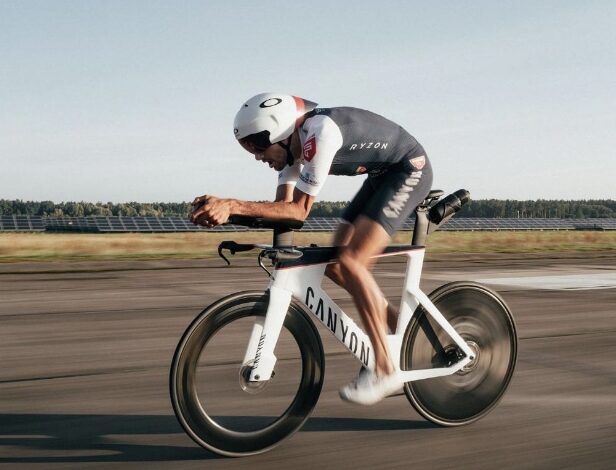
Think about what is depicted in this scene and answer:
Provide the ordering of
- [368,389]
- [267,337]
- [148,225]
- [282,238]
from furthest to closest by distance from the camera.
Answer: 1. [148,225]
2. [368,389]
3. [282,238]
4. [267,337]

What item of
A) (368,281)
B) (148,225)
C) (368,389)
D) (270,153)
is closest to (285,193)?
(270,153)

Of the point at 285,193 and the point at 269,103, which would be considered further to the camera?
the point at 285,193

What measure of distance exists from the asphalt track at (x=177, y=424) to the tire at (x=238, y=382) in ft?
0.41

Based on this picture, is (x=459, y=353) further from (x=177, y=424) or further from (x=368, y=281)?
(x=177, y=424)

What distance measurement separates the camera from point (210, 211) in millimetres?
3541

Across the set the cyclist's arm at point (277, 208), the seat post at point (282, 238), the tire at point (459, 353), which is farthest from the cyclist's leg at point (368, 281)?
the cyclist's arm at point (277, 208)

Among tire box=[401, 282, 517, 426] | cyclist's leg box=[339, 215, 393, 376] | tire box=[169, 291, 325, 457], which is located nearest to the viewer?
tire box=[169, 291, 325, 457]

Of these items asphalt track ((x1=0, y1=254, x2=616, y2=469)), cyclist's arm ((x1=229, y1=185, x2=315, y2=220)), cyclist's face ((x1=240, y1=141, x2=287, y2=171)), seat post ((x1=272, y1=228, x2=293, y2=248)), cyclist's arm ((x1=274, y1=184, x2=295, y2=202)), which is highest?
cyclist's face ((x1=240, y1=141, x2=287, y2=171))

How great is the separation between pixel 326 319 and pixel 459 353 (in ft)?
2.97

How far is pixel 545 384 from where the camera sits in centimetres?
579

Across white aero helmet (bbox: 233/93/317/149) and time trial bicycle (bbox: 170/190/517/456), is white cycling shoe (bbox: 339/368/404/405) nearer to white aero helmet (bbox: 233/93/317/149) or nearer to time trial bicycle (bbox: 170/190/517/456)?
time trial bicycle (bbox: 170/190/517/456)

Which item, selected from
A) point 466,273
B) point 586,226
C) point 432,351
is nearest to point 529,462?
point 432,351

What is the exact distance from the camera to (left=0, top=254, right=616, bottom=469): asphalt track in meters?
4.05

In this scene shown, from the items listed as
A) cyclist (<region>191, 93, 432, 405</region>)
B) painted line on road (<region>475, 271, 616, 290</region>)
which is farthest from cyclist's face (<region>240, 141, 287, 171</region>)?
painted line on road (<region>475, 271, 616, 290</region>)
